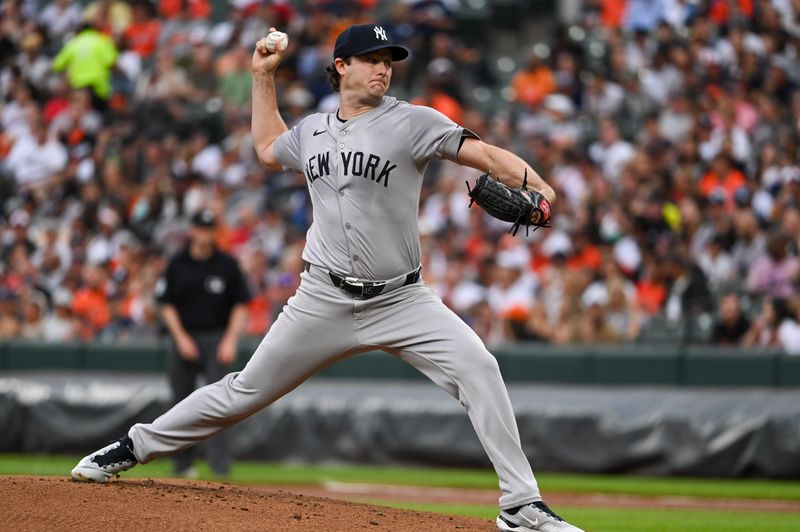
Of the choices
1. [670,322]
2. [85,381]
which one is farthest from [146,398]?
[670,322]

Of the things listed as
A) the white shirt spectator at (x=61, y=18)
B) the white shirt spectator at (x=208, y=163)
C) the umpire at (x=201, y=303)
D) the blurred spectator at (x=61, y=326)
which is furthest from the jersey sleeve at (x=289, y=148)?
the white shirt spectator at (x=61, y=18)

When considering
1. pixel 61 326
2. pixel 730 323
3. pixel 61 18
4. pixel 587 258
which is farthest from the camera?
pixel 61 18

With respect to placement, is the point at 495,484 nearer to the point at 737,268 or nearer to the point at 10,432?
the point at 737,268

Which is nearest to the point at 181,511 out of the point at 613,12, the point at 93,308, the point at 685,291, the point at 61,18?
the point at 685,291

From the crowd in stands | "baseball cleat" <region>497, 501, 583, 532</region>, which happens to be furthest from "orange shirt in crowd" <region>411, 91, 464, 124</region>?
"baseball cleat" <region>497, 501, 583, 532</region>

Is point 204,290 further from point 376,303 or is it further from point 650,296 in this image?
point 376,303

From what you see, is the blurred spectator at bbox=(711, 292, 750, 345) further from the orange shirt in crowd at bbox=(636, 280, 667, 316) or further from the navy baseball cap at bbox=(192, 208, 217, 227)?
the navy baseball cap at bbox=(192, 208, 217, 227)

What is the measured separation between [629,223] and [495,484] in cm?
445

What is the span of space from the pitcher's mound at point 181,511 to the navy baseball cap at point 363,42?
2.18 m

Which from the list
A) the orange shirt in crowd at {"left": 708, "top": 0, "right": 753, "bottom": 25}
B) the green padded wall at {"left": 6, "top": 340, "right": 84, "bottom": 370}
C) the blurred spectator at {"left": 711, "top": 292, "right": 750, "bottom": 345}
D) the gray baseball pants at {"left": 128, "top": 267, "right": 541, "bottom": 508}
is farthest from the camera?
the orange shirt in crowd at {"left": 708, "top": 0, "right": 753, "bottom": 25}

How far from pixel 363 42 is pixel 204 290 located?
547 cm

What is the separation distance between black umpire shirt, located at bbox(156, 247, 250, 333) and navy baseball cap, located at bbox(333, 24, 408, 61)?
210 inches

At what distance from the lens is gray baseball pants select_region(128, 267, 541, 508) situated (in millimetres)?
5906

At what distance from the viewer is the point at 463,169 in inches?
659
